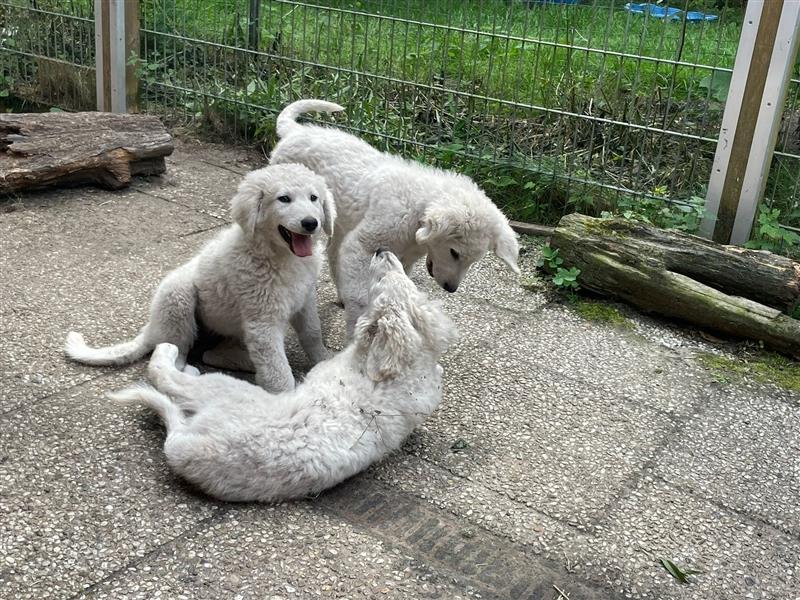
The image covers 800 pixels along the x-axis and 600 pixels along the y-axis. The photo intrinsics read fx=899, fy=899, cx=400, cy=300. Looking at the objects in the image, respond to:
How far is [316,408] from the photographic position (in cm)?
317

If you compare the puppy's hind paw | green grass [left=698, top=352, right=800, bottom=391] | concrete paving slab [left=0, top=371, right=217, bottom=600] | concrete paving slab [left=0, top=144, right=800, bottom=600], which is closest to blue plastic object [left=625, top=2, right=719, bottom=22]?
concrete paving slab [left=0, top=144, right=800, bottom=600]

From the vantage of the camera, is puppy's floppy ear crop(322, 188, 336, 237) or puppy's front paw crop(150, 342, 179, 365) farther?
puppy's floppy ear crop(322, 188, 336, 237)

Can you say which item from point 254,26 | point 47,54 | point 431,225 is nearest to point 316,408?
point 431,225

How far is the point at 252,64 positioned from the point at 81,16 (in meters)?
1.67

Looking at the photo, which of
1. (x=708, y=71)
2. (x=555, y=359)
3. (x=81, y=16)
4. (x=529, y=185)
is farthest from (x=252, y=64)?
(x=555, y=359)

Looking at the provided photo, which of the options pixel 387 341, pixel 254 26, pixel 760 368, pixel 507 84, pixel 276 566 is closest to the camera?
pixel 276 566

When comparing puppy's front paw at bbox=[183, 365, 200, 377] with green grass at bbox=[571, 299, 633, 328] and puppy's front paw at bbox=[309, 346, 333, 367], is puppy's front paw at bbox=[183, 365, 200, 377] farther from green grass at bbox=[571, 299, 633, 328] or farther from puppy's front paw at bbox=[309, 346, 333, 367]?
green grass at bbox=[571, 299, 633, 328]

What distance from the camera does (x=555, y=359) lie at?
449 centimetres

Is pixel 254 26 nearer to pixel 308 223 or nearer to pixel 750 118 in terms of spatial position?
pixel 750 118

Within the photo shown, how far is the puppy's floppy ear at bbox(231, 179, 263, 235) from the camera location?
11.9ft

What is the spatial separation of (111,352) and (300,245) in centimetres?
100

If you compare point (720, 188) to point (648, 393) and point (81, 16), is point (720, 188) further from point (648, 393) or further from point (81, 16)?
point (81, 16)

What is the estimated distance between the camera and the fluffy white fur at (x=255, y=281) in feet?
12.0

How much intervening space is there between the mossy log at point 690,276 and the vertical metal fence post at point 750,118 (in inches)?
14.9
